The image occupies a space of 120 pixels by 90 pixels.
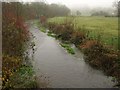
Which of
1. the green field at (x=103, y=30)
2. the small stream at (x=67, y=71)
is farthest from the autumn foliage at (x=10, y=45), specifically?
the green field at (x=103, y=30)

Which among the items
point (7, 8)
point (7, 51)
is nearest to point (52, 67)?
point (7, 51)

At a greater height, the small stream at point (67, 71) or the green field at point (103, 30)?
the green field at point (103, 30)

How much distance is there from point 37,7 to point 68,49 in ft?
182

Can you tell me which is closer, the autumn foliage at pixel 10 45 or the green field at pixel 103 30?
the autumn foliage at pixel 10 45

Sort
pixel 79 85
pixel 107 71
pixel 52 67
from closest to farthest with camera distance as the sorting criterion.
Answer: pixel 79 85
pixel 107 71
pixel 52 67

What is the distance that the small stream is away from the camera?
21297 millimetres

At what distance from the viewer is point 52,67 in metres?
26.0

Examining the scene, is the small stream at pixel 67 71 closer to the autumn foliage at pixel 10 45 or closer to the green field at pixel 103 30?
the autumn foliage at pixel 10 45

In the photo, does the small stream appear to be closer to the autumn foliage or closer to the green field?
the autumn foliage

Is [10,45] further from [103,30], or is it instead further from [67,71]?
[103,30]

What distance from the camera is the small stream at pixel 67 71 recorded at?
21.3m

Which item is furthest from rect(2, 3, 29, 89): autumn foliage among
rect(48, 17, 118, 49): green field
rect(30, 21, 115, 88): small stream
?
rect(48, 17, 118, 49): green field

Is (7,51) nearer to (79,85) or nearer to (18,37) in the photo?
(18,37)

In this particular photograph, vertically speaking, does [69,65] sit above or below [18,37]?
below
